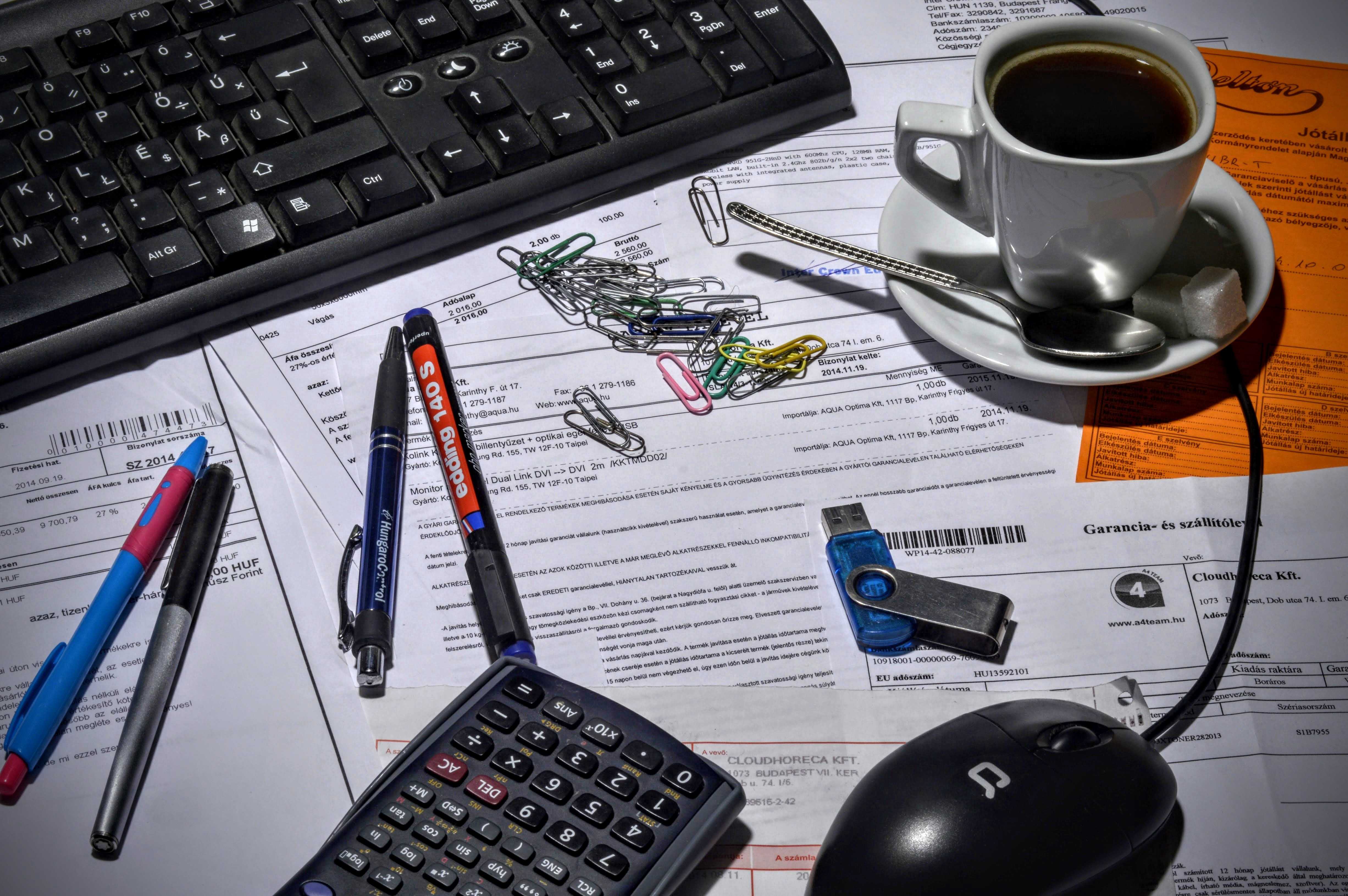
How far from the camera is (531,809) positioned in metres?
0.46

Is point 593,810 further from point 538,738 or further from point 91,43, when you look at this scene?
point 91,43

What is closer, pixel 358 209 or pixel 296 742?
pixel 296 742

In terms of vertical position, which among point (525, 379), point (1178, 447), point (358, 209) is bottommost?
point (1178, 447)

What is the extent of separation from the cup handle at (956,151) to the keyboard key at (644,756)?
371mm

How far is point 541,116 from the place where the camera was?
2.20 ft

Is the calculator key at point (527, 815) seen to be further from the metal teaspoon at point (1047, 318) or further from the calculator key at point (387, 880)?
the metal teaspoon at point (1047, 318)

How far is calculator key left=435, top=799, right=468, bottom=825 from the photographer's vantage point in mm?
459

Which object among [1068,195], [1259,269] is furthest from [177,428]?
[1259,269]

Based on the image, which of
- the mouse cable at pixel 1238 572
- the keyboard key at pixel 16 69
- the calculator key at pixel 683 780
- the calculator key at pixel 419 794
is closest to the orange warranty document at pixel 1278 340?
the mouse cable at pixel 1238 572

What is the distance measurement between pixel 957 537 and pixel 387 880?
0.34 metres

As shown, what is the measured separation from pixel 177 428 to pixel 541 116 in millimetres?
307

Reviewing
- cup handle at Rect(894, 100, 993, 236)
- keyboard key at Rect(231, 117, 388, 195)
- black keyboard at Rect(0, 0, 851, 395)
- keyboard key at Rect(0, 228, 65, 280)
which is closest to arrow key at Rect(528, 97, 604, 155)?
black keyboard at Rect(0, 0, 851, 395)

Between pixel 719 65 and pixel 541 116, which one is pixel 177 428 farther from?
pixel 719 65

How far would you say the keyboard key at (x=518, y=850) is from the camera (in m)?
0.45
